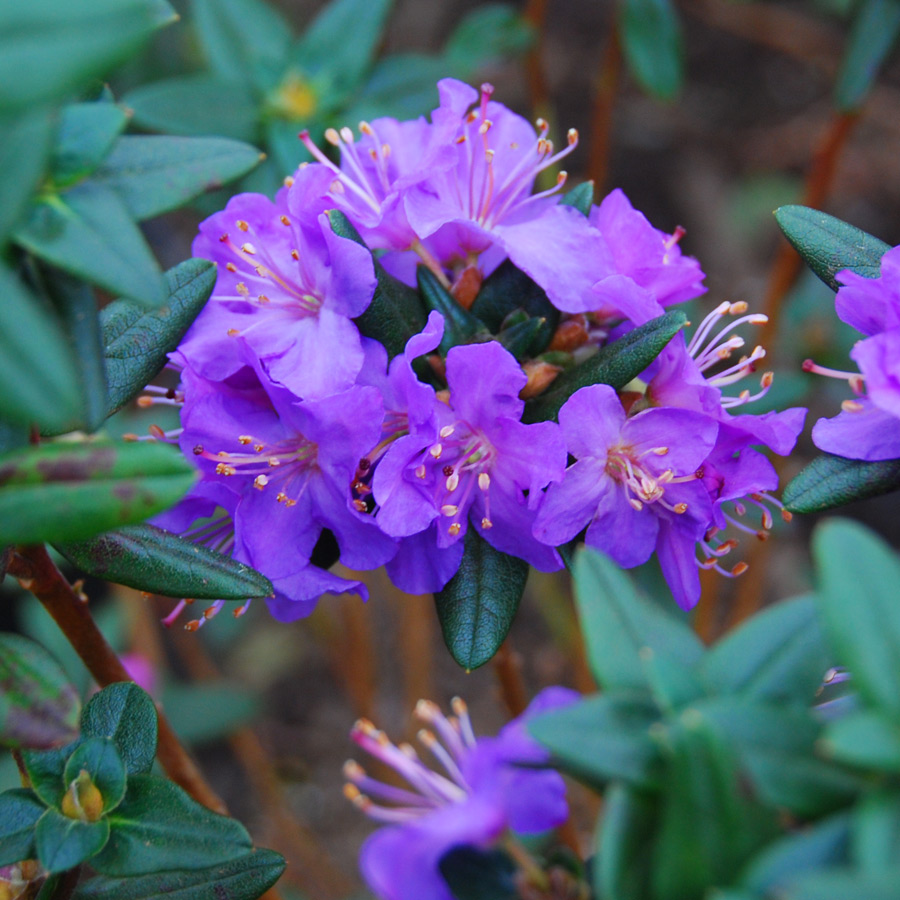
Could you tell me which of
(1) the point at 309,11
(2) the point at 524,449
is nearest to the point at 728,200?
(1) the point at 309,11

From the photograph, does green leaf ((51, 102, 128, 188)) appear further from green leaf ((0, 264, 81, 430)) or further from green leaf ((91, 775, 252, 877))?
green leaf ((91, 775, 252, 877))

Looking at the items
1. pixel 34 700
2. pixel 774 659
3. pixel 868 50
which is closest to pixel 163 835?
pixel 34 700

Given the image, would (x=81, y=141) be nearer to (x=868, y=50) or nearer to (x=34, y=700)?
(x=34, y=700)

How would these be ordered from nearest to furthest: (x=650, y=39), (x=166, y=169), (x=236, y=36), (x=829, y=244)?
(x=166, y=169) < (x=829, y=244) < (x=236, y=36) < (x=650, y=39)

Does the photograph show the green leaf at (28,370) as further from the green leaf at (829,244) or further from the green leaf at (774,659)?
the green leaf at (829,244)

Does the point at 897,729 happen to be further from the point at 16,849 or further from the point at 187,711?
the point at 187,711

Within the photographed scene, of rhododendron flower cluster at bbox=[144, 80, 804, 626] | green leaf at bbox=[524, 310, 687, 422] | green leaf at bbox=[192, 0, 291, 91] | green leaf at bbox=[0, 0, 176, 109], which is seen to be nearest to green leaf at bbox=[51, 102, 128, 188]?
green leaf at bbox=[0, 0, 176, 109]

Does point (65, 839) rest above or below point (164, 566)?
below
